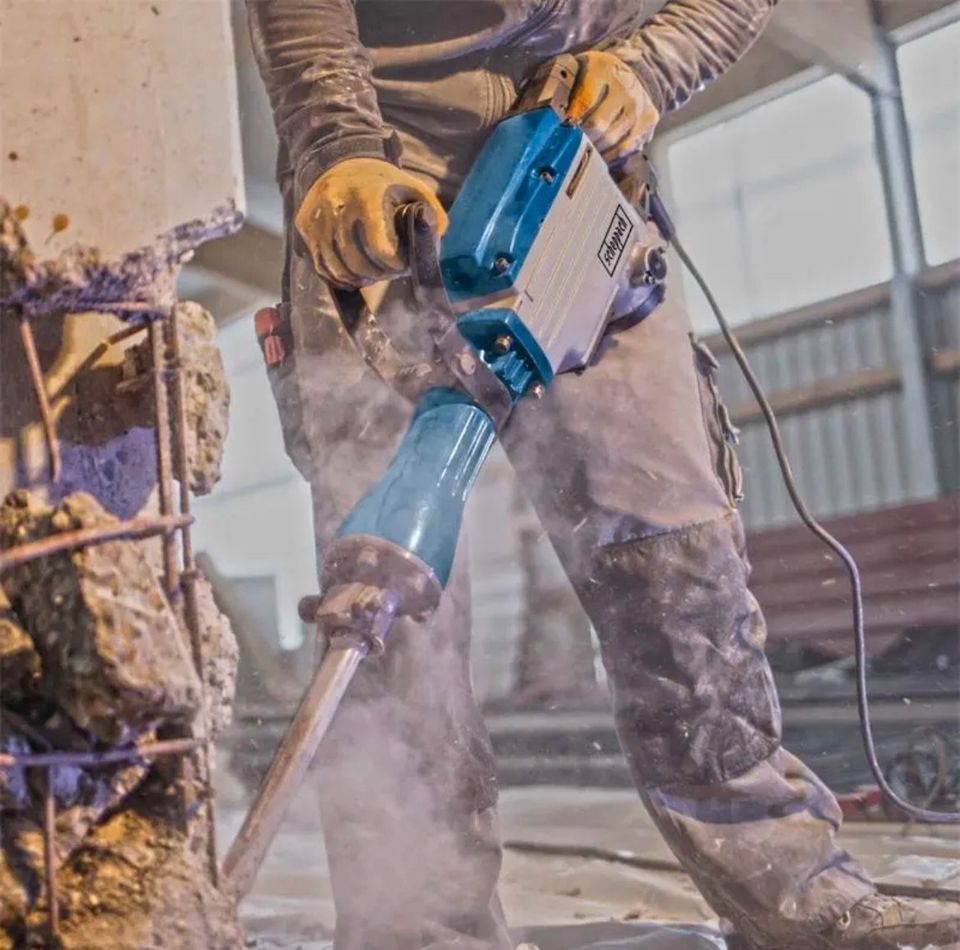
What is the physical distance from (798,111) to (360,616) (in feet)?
2.72

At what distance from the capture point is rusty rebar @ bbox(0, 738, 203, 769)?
0.55 m

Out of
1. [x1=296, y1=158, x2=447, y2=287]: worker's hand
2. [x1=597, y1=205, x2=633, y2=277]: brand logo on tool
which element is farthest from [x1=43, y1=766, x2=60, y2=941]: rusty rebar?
[x1=597, y1=205, x2=633, y2=277]: brand logo on tool

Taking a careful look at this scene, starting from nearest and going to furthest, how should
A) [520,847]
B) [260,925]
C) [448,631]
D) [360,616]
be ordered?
[360,616] → [448,631] → [260,925] → [520,847]

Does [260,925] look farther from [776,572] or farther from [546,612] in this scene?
[776,572]

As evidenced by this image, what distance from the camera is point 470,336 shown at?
0.67 meters

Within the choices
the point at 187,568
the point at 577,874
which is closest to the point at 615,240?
the point at 187,568

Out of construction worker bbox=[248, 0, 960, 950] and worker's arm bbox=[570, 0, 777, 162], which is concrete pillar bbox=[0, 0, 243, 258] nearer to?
construction worker bbox=[248, 0, 960, 950]

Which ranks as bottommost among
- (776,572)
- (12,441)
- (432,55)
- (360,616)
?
(776,572)

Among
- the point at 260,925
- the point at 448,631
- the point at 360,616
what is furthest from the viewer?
the point at 260,925

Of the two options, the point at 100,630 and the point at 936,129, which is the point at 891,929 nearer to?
the point at 100,630

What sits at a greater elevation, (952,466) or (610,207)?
(610,207)

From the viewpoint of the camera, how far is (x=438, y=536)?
61 centimetres

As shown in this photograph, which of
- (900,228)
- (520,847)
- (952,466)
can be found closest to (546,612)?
(520,847)

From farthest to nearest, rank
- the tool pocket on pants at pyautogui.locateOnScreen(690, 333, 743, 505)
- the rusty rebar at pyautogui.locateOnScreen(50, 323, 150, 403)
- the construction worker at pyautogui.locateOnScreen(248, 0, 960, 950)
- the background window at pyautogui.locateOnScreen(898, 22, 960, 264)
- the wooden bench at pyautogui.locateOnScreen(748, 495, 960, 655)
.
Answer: the wooden bench at pyautogui.locateOnScreen(748, 495, 960, 655) → the background window at pyautogui.locateOnScreen(898, 22, 960, 264) → the tool pocket on pants at pyautogui.locateOnScreen(690, 333, 743, 505) → the construction worker at pyautogui.locateOnScreen(248, 0, 960, 950) → the rusty rebar at pyautogui.locateOnScreen(50, 323, 150, 403)
